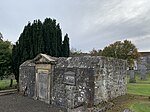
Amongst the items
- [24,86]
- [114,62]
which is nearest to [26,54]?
[24,86]

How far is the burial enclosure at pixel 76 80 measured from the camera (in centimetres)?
1127

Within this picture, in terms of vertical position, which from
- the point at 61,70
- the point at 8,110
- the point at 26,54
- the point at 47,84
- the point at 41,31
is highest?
the point at 41,31

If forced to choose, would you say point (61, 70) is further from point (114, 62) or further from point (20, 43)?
point (20, 43)

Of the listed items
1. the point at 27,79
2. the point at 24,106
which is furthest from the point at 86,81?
the point at 27,79

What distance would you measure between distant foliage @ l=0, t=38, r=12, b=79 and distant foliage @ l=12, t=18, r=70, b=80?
3.28ft

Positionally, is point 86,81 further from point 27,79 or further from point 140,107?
point 27,79

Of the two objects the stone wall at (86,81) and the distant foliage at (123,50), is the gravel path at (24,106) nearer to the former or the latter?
the stone wall at (86,81)

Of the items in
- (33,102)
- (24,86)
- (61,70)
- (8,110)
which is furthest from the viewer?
(24,86)

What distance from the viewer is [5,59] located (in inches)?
795

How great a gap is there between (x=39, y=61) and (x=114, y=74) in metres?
5.11

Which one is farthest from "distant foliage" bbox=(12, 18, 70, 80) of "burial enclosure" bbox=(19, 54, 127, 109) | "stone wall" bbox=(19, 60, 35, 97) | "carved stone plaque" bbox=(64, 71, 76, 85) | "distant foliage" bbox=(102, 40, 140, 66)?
"distant foliage" bbox=(102, 40, 140, 66)

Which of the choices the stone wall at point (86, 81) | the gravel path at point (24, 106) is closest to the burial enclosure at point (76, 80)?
the stone wall at point (86, 81)

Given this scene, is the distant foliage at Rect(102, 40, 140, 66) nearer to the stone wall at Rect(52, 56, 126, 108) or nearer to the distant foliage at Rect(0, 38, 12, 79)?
the distant foliage at Rect(0, 38, 12, 79)

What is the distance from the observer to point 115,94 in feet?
43.3
